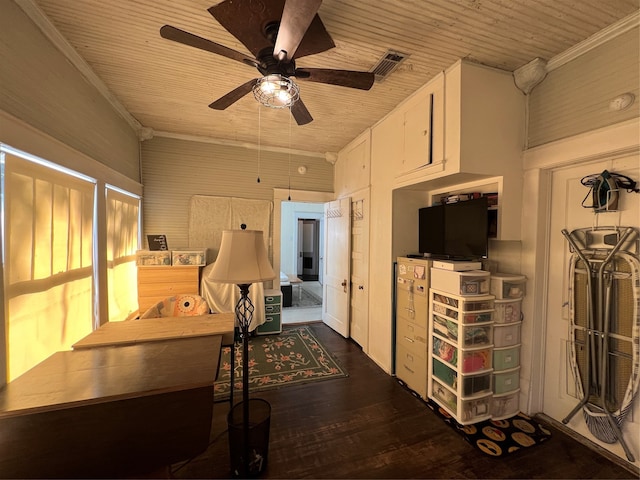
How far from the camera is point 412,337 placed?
2.56 m

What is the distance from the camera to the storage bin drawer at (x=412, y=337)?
2432mm

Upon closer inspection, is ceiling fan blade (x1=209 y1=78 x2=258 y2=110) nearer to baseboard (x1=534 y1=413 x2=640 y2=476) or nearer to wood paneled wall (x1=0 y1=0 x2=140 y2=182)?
wood paneled wall (x1=0 y1=0 x2=140 y2=182)

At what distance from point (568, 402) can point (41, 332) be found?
12.5ft

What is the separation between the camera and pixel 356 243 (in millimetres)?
3678

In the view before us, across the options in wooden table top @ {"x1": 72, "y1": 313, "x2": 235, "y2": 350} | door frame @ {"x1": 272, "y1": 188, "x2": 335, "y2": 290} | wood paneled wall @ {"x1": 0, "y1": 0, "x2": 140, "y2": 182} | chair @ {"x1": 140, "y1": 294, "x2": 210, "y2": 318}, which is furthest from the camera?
door frame @ {"x1": 272, "y1": 188, "x2": 335, "y2": 290}

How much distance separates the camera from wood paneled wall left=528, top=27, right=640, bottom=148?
1641mm

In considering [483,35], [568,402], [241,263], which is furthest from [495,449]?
[483,35]

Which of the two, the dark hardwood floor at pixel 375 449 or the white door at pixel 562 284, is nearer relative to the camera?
the dark hardwood floor at pixel 375 449

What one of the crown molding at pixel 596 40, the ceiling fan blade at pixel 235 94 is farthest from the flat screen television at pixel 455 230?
the ceiling fan blade at pixel 235 94

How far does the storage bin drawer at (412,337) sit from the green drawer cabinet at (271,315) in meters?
1.81

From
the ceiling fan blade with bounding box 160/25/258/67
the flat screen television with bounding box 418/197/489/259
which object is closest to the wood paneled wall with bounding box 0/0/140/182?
the ceiling fan blade with bounding box 160/25/258/67

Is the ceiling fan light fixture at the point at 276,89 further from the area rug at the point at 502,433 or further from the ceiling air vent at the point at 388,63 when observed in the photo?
the area rug at the point at 502,433

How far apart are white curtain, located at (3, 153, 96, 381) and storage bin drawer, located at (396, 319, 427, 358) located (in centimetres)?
284

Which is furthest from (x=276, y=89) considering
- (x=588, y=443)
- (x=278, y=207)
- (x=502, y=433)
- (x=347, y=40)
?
(x=588, y=443)
